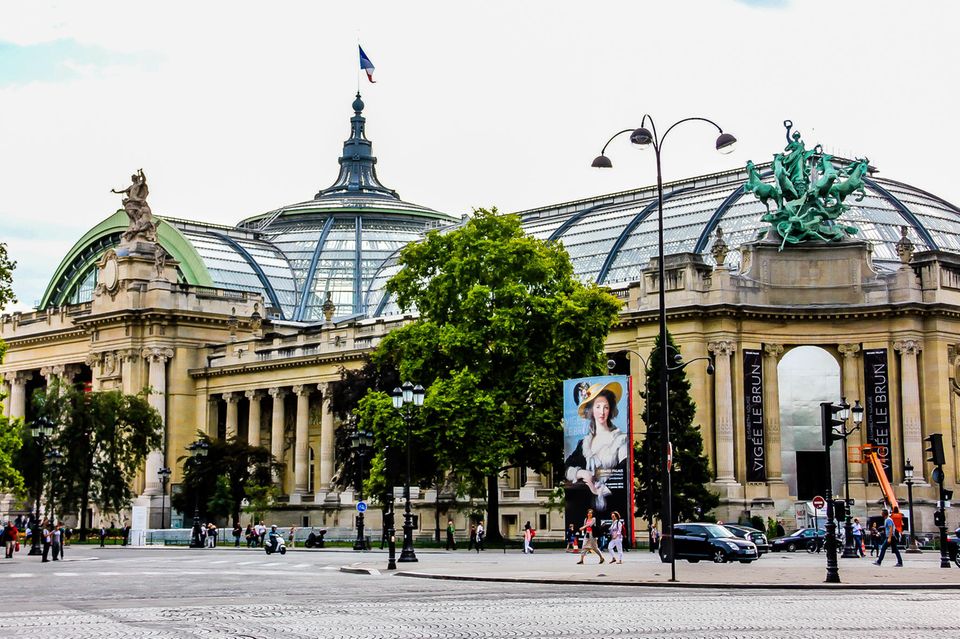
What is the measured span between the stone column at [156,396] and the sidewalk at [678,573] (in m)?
56.1

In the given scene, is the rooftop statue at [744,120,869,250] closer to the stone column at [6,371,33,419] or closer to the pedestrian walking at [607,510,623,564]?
the pedestrian walking at [607,510,623,564]

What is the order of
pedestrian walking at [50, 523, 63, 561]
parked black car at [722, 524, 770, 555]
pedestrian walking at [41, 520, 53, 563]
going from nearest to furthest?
pedestrian walking at [41, 520, 53, 563], pedestrian walking at [50, 523, 63, 561], parked black car at [722, 524, 770, 555]

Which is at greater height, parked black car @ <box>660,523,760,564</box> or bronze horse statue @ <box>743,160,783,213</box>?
bronze horse statue @ <box>743,160,783,213</box>

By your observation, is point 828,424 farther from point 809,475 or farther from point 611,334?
point 611,334

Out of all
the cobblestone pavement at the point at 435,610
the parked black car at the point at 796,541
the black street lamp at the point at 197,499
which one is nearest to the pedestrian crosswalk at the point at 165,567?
the cobblestone pavement at the point at 435,610

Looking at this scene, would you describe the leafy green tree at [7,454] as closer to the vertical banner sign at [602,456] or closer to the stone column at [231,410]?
the vertical banner sign at [602,456]

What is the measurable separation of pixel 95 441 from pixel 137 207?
2534 centimetres

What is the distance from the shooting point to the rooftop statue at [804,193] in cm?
8406

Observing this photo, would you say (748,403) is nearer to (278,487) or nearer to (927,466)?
(927,466)

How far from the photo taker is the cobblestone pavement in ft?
74.3

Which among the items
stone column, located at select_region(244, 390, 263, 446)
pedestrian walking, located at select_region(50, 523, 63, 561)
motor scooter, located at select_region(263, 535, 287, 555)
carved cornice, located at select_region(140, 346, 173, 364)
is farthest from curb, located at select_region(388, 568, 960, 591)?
carved cornice, located at select_region(140, 346, 173, 364)

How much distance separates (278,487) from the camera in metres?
106

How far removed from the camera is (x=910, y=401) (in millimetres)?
81500

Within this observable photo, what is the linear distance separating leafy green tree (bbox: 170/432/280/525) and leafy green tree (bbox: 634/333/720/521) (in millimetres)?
31109
